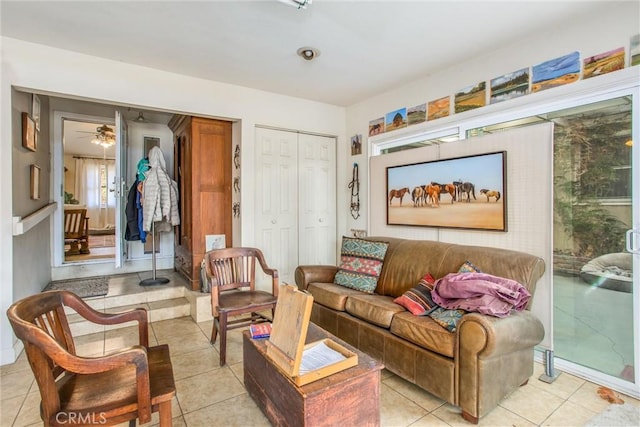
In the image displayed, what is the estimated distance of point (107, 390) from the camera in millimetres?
1292

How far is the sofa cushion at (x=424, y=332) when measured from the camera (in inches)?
72.1

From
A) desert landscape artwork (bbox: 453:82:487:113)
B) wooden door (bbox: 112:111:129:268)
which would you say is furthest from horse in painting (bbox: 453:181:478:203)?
wooden door (bbox: 112:111:129:268)

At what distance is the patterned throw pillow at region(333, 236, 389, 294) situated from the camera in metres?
2.85

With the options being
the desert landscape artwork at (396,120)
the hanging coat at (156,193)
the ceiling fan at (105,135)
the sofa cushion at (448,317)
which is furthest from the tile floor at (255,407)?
the ceiling fan at (105,135)

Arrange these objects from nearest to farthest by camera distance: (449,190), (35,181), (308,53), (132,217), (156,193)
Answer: (308,53) → (449,190) → (35,181) → (156,193) → (132,217)

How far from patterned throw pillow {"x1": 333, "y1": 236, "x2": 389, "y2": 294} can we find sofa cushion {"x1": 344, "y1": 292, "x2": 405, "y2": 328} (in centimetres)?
19

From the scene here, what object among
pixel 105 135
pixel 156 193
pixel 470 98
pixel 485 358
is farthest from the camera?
pixel 105 135

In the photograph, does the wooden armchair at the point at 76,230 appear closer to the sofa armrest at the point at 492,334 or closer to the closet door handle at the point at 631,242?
the sofa armrest at the point at 492,334

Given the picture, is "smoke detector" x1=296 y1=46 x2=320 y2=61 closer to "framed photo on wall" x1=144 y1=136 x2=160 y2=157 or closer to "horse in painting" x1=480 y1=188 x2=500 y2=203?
"horse in painting" x1=480 y1=188 x2=500 y2=203

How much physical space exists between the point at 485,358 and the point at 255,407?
4.49 feet

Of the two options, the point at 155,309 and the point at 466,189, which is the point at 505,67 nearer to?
the point at 466,189

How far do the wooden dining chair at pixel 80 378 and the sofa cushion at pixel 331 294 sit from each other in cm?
145

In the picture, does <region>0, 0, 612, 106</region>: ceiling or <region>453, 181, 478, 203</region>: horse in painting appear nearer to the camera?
<region>0, 0, 612, 106</region>: ceiling

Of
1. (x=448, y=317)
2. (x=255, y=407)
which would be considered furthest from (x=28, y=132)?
(x=448, y=317)
